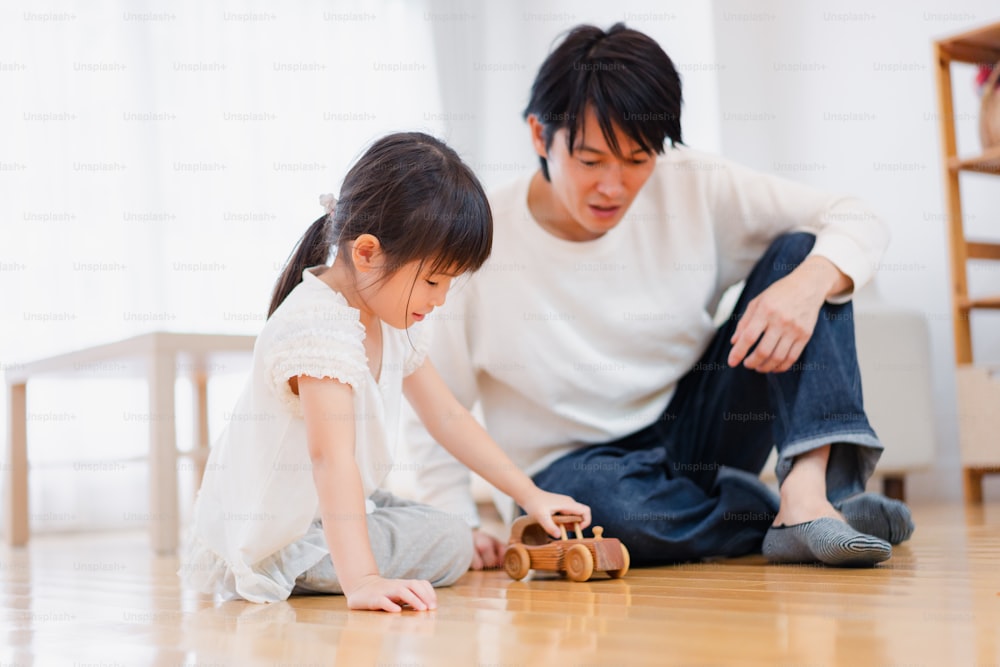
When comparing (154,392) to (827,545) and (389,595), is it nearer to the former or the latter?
(389,595)


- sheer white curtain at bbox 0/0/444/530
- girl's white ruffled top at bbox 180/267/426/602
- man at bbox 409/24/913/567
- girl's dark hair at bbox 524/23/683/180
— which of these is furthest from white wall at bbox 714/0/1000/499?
girl's white ruffled top at bbox 180/267/426/602

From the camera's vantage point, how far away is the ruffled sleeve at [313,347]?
103 centimetres

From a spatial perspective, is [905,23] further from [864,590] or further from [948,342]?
[864,590]

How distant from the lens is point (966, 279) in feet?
8.05

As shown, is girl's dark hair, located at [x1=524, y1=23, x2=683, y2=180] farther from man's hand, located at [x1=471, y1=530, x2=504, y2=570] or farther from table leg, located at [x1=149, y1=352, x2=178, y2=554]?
table leg, located at [x1=149, y1=352, x2=178, y2=554]

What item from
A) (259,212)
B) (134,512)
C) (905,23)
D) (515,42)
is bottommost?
(134,512)

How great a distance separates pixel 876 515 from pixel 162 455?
1318 mm

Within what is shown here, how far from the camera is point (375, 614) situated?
95 cm

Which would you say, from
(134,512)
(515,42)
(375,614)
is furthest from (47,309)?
(375,614)

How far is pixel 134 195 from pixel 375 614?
8.43 feet

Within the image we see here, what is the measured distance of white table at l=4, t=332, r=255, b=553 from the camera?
1986 millimetres

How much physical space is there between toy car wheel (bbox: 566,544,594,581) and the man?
0.44 ft

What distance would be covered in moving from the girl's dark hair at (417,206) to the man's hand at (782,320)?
36 cm

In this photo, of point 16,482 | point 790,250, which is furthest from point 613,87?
point 16,482
